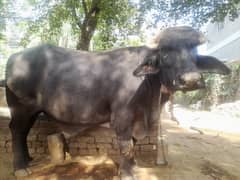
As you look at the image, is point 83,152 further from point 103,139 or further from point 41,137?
point 41,137

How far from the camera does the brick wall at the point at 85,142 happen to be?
4.57m

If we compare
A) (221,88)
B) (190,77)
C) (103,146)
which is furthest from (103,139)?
(221,88)

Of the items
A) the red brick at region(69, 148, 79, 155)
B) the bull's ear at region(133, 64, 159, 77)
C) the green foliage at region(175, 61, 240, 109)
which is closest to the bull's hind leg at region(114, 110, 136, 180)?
the bull's ear at region(133, 64, 159, 77)

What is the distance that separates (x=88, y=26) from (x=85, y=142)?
5.40m

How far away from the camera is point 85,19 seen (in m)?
9.40

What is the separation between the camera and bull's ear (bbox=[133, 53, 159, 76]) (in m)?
3.27

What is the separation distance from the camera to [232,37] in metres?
20.9

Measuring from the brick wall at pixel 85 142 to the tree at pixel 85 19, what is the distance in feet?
15.4

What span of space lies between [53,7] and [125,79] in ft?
25.5

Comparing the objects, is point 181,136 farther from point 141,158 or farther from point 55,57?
point 55,57

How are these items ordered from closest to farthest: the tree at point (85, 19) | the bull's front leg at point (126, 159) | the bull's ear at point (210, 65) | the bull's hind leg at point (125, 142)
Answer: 1. the bull's ear at point (210, 65)
2. the bull's hind leg at point (125, 142)
3. the bull's front leg at point (126, 159)
4. the tree at point (85, 19)

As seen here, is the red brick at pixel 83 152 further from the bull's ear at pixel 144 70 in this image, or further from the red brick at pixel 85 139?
the bull's ear at pixel 144 70

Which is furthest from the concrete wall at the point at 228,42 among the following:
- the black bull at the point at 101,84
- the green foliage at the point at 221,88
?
the black bull at the point at 101,84

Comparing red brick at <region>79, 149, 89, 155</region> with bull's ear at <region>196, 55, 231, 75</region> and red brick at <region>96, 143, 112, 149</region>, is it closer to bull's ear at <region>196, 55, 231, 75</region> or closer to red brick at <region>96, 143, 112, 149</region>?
red brick at <region>96, 143, 112, 149</region>
